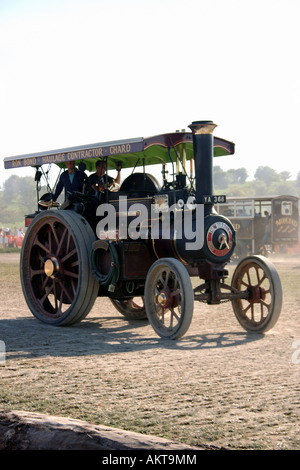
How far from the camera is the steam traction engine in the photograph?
23.0 ft

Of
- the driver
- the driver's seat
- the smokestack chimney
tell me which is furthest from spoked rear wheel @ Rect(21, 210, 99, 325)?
the smokestack chimney

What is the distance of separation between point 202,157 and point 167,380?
3018 mm

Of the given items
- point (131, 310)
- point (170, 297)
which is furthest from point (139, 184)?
point (170, 297)

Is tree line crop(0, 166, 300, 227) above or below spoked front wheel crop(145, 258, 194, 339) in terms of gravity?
above

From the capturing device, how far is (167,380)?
188 inches

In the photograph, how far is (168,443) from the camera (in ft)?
9.55

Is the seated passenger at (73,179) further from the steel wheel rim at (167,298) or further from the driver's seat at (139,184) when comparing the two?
the steel wheel rim at (167,298)

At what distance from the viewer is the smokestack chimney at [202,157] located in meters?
7.09

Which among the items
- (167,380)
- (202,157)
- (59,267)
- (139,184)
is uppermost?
(202,157)

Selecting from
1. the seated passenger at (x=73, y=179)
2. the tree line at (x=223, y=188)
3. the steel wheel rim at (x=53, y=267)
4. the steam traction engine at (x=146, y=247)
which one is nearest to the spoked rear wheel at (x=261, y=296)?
the steam traction engine at (x=146, y=247)

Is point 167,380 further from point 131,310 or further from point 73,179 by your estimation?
point 73,179

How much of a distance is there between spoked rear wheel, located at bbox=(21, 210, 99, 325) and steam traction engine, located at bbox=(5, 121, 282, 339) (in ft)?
0.04

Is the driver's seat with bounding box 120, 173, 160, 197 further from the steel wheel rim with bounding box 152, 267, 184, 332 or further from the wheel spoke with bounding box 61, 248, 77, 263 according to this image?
the steel wheel rim with bounding box 152, 267, 184, 332
